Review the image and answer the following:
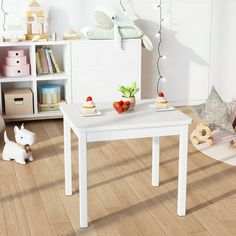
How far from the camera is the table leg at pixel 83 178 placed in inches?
98.0

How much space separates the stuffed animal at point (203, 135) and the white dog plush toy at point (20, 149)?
3.66ft

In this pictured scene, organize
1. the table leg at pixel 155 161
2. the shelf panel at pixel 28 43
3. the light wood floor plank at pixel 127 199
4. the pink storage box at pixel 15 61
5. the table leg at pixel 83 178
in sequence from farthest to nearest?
the pink storage box at pixel 15 61 → the shelf panel at pixel 28 43 → the table leg at pixel 155 161 → the light wood floor plank at pixel 127 199 → the table leg at pixel 83 178

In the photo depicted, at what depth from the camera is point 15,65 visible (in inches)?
165

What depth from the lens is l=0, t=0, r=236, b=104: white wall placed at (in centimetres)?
448

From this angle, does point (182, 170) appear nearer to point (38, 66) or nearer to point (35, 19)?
point (38, 66)

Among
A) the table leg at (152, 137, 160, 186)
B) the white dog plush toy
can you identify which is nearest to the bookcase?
the white dog plush toy

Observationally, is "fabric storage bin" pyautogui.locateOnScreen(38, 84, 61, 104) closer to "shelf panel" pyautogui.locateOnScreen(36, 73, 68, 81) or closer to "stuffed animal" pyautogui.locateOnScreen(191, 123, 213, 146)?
"shelf panel" pyautogui.locateOnScreen(36, 73, 68, 81)

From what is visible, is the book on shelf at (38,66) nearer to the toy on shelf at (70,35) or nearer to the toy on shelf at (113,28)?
the toy on shelf at (70,35)

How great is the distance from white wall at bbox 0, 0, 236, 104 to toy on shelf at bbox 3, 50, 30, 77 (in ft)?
1.33

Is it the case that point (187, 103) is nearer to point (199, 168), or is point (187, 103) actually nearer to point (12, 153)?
point (199, 168)

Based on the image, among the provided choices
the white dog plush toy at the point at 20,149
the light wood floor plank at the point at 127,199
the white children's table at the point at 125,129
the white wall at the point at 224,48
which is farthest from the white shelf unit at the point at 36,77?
the white children's table at the point at 125,129

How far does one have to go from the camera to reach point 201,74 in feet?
16.0

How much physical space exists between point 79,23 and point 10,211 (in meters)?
2.14

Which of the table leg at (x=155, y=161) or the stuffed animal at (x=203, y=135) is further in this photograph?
the stuffed animal at (x=203, y=135)
